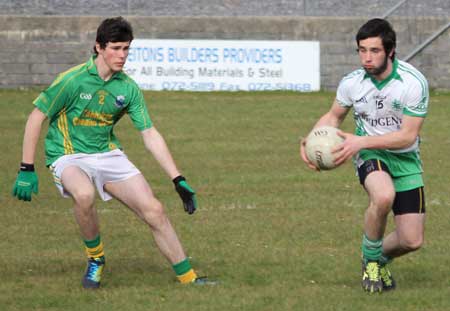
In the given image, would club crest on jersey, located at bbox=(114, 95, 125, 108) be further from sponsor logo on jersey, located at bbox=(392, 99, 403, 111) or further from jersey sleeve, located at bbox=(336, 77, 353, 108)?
sponsor logo on jersey, located at bbox=(392, 99, 403, 111)

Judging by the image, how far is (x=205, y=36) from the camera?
26.2m

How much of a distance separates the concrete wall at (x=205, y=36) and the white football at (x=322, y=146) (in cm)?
1827

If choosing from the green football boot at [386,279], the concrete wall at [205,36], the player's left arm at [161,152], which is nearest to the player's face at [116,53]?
the player's left arm at [161,152]

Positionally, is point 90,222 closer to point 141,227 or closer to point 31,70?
point 141,227

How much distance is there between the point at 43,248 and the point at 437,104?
47.3 feet

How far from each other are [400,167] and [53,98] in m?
2.43

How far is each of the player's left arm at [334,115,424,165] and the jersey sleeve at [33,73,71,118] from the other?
193cm

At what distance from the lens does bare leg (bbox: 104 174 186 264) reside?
8.05m

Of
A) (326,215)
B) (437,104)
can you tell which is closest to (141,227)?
(326,215)

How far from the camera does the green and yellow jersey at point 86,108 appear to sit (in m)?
8.06

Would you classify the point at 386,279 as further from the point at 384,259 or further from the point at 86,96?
the point at 86,96

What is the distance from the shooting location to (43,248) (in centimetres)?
988

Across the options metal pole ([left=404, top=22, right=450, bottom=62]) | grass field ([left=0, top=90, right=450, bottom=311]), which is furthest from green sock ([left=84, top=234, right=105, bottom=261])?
metal pole ([left=404, top=22, right=450, bottom=62])

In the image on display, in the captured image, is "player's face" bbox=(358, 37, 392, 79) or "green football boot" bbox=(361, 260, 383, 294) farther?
"green football boot" bbox=(361, 260, 383, 294)
